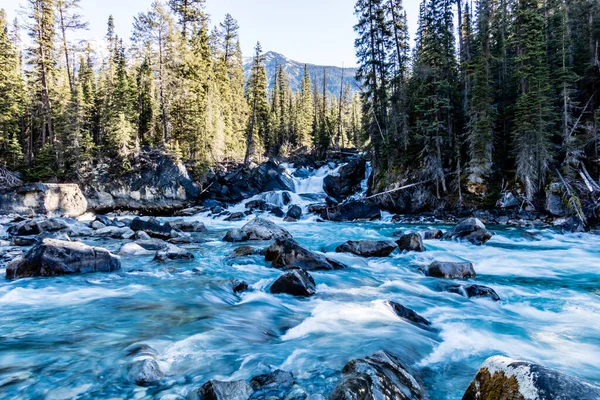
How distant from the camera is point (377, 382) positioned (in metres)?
3.81

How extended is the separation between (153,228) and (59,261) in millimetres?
8123

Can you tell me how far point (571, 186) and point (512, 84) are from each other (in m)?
10.4

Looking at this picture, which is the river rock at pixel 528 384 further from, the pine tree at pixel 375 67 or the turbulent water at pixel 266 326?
the pine tree at pixel 375 67

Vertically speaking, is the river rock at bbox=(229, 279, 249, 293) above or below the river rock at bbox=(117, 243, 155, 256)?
below

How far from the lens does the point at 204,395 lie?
3965 millimetres

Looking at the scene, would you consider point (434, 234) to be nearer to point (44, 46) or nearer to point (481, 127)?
point (481, 127)

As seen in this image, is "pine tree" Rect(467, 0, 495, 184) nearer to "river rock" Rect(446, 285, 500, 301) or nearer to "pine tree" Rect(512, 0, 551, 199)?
"pine tree" Rect(512, 0, 551, 199)

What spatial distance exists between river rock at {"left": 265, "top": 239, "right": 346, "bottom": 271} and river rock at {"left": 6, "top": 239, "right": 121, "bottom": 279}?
5.04m

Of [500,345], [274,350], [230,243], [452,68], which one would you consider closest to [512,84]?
[452,68]

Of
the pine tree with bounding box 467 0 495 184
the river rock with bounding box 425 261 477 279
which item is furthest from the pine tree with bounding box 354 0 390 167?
the river rock with bounding box 425 261 477 279

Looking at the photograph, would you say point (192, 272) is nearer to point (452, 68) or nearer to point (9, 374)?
point (9, 374)

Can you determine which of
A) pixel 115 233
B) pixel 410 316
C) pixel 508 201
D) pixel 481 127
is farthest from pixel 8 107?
pixel 508 201

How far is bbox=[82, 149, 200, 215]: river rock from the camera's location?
28.6 metres

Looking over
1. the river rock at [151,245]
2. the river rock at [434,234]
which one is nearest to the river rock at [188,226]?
A: the river rock at [151,245]
